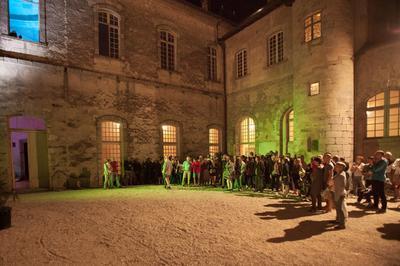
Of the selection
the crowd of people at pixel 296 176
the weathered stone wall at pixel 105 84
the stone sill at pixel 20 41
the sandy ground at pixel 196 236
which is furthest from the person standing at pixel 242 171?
the stone sill at pixel 20 41

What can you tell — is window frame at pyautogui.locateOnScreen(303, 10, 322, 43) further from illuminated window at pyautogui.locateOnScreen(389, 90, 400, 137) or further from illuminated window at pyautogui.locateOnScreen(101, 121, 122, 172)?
illuminated window at pyautogui.locateOnScreen(101, 121, 122, 172)

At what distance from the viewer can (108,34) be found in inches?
547

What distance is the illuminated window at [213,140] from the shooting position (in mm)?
17922

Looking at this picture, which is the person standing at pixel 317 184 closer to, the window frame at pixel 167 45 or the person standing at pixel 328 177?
the person standing at pixel 328 177

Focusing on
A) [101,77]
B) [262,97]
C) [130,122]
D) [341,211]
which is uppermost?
[101,77]

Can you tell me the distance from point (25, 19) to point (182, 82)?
852 centimetres

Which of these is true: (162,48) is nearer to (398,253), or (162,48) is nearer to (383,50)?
(383,50)

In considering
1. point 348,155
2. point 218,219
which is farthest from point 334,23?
point 218,219

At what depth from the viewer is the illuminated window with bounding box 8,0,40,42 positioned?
1124cm

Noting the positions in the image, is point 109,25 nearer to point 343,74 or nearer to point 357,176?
point 343,74

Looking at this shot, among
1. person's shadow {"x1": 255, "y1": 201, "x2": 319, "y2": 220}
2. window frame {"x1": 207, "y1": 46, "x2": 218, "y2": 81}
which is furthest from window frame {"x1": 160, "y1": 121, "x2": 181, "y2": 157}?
Answer: person's shadow {"x1": 255, "y1": 201, "x2": 319, "y2": 220}

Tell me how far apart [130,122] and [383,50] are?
40.3 ft

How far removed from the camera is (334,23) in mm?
11266

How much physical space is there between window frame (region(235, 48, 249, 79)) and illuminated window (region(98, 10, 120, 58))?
8.03 m
